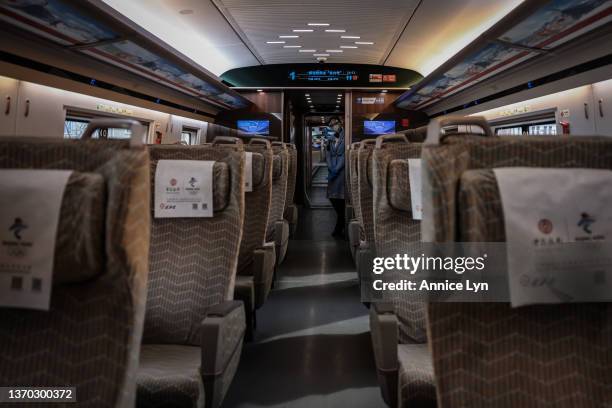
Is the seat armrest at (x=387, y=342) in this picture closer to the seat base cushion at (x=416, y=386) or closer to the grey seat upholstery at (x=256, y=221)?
the seat base cushion at (x=416, y=386)

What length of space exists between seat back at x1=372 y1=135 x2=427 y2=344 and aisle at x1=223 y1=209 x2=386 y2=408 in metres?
0.54

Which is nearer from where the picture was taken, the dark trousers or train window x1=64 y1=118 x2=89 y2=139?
train window x1=64 y1=118 x2=89 y2=139

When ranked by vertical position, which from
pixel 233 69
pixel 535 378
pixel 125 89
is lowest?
pixel 535 378

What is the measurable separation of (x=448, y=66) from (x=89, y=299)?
6663 millimetres

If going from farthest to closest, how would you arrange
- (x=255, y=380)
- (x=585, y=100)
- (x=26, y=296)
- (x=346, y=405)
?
1. (x=585, y=100)
2. (x=255, y=380)
3. (x=346, y=405)
4. (x=26, y=296)

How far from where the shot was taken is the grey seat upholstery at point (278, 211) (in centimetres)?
396

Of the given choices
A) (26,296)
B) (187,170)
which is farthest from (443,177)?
(187,170)

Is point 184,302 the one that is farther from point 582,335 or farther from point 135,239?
point 582,335

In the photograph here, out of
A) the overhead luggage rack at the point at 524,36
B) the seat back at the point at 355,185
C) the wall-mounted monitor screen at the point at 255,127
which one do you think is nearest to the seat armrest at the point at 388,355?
the seat back at the point at 355,185

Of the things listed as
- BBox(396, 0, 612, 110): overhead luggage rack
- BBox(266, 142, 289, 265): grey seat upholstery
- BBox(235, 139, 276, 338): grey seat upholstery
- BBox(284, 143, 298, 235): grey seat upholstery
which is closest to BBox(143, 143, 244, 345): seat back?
BBox(235, 139, 276, 338): grey seat upholstery

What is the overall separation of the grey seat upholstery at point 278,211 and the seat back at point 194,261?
6.75 ft

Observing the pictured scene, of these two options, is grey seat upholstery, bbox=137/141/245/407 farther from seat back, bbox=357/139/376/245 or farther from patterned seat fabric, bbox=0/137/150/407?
seat back, bbox=357/139/376/245

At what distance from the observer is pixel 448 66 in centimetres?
633

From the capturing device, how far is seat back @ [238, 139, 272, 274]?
302cm
